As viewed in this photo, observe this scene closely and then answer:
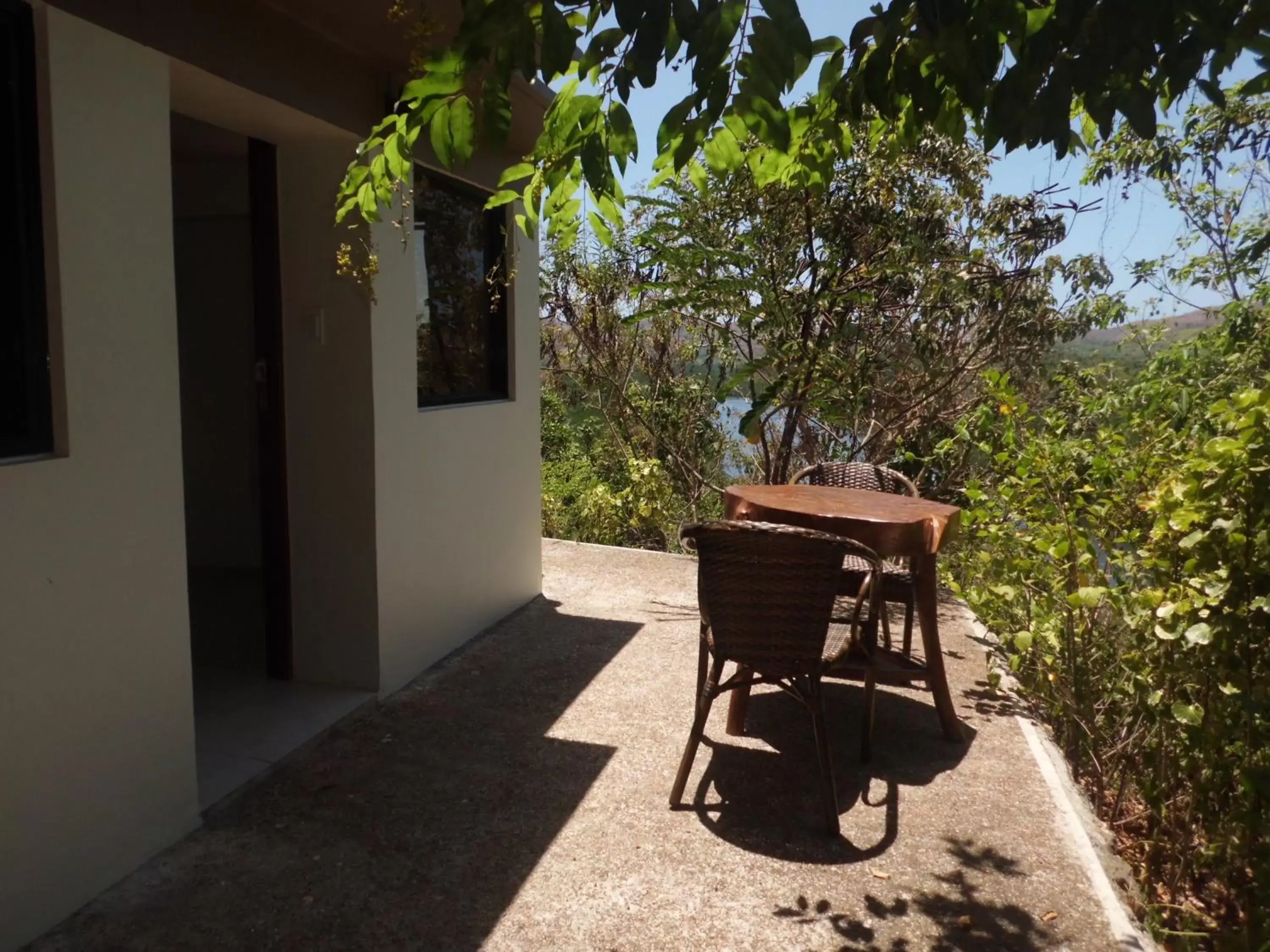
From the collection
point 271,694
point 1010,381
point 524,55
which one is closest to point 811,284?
point 1010,381

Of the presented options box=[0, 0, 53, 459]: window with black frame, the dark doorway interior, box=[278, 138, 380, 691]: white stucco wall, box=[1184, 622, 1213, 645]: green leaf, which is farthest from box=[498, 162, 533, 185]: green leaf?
the dark doorway interior

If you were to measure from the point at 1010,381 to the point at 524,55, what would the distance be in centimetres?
657

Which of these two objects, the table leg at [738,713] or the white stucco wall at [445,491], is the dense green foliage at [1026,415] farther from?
the white stucco wall at [445,491]

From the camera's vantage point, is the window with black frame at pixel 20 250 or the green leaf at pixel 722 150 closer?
the window with black frame at pixel 20 250

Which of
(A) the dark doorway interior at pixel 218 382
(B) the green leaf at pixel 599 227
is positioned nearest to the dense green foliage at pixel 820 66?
(B) the green leaf at pixel 599 227

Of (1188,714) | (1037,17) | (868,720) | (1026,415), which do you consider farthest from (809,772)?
(1037,17)

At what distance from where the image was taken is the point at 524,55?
1.93 meters

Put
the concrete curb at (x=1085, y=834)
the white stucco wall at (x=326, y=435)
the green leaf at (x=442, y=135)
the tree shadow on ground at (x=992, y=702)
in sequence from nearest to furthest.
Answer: the green leaf at (x=442, y=135) < the concrete curb at (x=1085, y=834) < the white stucco wall at (x=326, y=435) < the tree shadow on ground at (x=992, y=702)

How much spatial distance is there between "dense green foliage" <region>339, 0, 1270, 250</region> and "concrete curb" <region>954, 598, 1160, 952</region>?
2185 millimetres

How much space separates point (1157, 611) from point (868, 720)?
1324mm

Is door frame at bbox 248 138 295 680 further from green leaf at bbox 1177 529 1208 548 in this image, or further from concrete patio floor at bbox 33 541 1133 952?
green leaf at bbox 1177 529 1208 548

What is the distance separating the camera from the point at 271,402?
4148 millimetres

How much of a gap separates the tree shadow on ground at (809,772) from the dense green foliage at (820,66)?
2165mm

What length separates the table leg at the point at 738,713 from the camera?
389cm
